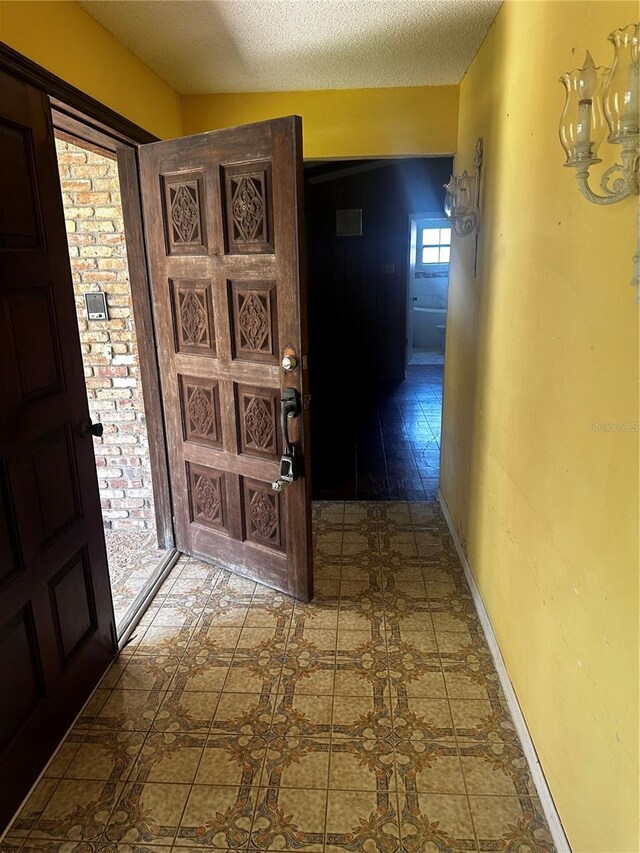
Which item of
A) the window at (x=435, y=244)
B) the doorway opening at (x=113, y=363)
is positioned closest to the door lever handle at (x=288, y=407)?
the doorway opening at (x=113, y=363)

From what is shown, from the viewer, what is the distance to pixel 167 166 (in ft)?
8.32

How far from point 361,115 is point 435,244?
6266 mm

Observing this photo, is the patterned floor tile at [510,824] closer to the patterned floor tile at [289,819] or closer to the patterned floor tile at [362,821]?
the patterned floor tile at [362,821]

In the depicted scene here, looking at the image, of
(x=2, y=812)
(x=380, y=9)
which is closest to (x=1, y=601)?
(x=2, y=812)

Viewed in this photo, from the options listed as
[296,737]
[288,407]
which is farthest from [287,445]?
[296,737]

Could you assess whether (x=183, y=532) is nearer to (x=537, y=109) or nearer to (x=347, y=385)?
(x=537, y=109)


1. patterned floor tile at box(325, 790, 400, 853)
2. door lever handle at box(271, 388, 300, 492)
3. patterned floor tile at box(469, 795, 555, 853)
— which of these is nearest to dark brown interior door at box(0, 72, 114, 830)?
door lever handle at box(271, 388, 300, 492)

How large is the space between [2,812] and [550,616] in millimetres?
1644

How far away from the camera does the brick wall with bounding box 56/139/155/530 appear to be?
289 cm

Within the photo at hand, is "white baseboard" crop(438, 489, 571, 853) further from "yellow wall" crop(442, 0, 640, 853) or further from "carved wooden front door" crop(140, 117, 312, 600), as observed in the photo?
"carved wooden front door" crop(140, 117, 312, 600)

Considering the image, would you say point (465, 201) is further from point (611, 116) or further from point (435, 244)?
point (435, 244)

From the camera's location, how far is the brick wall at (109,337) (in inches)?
114

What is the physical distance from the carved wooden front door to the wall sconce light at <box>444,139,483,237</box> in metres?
0.87

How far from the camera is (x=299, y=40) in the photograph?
→ 239 centimetres
